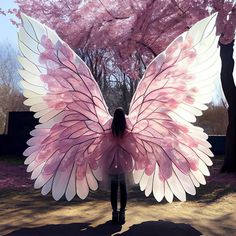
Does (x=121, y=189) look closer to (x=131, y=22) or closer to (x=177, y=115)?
(x=177, y=115)

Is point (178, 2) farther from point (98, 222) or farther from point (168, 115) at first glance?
point (98, 222)

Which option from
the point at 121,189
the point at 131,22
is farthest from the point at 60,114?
the point at 131,22

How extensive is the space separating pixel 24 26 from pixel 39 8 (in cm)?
1067

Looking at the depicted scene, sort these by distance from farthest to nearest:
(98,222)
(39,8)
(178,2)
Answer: (39,8) → (178,2) → (98,222)

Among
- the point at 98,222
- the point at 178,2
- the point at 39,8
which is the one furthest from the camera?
the point at 39,8

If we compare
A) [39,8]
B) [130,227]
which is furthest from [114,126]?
[39,8]

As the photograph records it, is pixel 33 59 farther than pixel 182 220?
No

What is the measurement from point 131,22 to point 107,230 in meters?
9.51

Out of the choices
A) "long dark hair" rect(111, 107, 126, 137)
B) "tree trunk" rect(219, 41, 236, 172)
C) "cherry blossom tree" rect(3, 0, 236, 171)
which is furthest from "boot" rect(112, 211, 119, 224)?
"tree trunk" rect(219, 41, 236, 172)

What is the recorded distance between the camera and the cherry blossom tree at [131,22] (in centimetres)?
1276

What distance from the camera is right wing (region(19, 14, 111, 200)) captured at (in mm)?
6070

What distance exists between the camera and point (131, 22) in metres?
14.2

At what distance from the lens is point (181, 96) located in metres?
6.17

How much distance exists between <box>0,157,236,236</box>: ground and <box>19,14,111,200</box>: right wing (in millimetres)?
550
